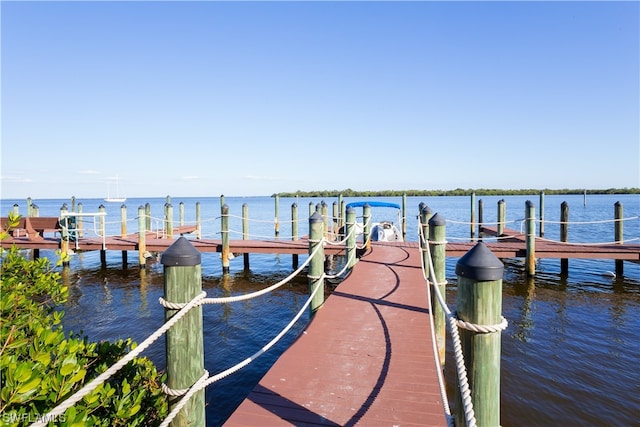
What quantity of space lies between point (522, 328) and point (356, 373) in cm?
698

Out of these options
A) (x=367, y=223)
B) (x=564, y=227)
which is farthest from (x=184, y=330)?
(x=564, y=227)

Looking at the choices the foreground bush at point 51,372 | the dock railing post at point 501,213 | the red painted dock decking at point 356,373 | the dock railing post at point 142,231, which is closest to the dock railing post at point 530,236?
the dock railing post at point 501,213

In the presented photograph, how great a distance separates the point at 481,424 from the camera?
6.34ft

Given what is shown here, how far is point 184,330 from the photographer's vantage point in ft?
7.33

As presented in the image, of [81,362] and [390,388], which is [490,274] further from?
[81,362]

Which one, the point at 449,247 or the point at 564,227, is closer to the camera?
the point at 449,247

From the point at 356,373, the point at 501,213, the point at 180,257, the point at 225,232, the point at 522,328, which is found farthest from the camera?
the point at 501,213

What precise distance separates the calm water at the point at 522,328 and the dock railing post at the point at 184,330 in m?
3.83

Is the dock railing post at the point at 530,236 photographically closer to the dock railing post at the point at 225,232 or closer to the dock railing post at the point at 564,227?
the dock railing post at the point at 564,227

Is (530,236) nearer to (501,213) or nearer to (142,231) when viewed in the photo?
(501,213)

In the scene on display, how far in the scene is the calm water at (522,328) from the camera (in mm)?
5895

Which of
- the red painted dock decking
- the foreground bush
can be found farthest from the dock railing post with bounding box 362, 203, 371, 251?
the foreground bush

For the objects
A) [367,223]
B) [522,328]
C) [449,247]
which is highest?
[367,223]

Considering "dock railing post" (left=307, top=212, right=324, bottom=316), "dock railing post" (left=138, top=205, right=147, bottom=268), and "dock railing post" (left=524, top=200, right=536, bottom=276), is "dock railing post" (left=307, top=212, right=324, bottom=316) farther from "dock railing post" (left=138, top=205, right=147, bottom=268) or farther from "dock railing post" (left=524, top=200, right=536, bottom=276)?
"dock railing post" (left=138, top=205, right=147, bottom=268)
